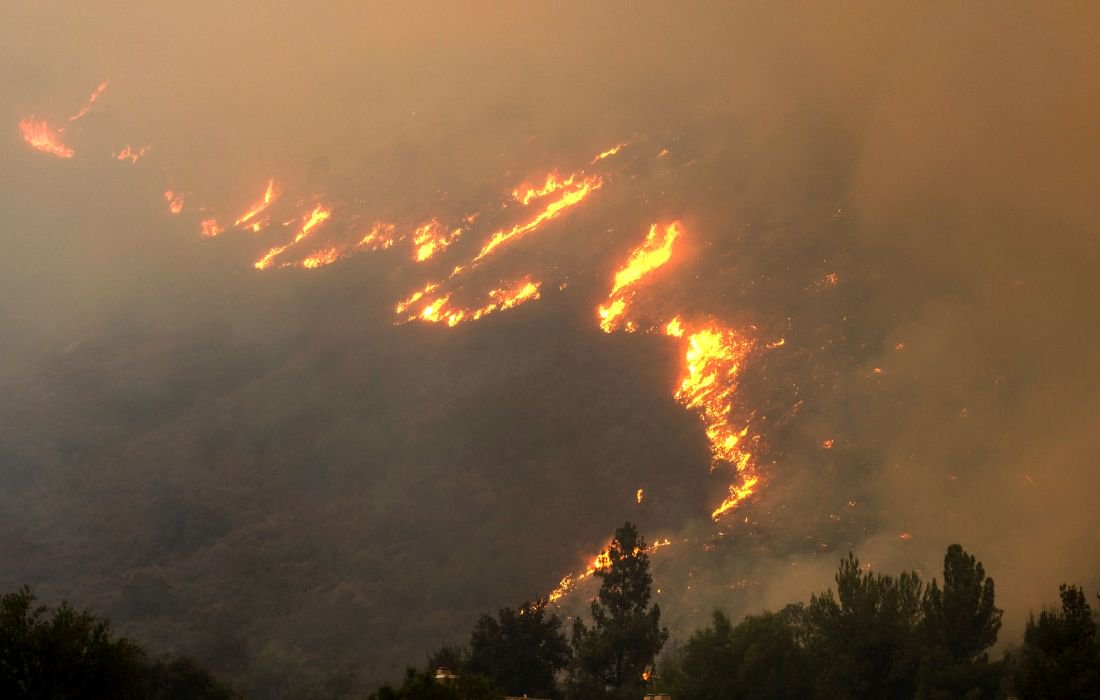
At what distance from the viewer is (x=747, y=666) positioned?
74.4 meters

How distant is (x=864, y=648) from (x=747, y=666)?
7.04m

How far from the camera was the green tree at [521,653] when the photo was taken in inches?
3543

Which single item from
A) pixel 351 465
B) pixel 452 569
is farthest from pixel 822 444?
pixel 351 465

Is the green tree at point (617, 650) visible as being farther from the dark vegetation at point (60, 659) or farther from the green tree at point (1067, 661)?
the dark vegetation at point (60, 659)

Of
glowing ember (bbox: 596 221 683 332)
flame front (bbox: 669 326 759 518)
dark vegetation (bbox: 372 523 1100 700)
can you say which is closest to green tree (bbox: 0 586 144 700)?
dark vegetation (bbox: 372 523 1100 700)

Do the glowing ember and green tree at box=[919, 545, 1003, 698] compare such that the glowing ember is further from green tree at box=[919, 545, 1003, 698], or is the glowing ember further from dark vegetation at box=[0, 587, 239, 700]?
dark vegetation at box=[0, 587, 239, 700]

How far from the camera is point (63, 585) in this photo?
182m

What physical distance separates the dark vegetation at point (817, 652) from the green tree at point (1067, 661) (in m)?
0.04

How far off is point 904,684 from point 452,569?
108057 mm

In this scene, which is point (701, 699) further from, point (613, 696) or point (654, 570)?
point (654, 570)

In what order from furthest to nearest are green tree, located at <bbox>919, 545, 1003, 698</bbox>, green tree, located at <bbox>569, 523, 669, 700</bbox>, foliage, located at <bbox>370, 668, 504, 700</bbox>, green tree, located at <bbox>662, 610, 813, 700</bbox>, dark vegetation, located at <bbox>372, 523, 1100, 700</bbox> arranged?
green tree, located at <bbox>569, 523, 669, 700</bbox>
green tree, located at <bbox>662, 610, 813, 700</bbox>
green tree, located at <bbox>919, 545, 1003, 698</bbox>
dark vegetation, located at <bbox>372, 523, 1100, 700</bbox>
foliage, located at <bbox>370, 668, 504, 700</bbox>

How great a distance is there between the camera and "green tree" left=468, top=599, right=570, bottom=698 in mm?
90000

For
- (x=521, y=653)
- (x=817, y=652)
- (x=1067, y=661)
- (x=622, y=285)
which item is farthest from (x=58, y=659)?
(x=622, y=285)

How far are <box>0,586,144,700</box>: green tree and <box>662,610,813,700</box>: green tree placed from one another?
34539mm
